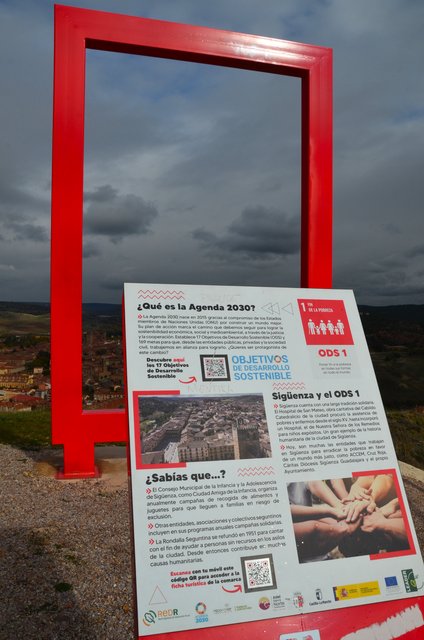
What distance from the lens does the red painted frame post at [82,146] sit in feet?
19.4

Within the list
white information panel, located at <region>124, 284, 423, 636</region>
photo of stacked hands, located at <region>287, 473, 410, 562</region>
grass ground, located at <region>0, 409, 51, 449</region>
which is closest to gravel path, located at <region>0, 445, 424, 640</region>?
white information panel, located at <region>124, 284, 423, 636</region>

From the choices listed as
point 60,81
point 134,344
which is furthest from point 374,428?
point 60,81

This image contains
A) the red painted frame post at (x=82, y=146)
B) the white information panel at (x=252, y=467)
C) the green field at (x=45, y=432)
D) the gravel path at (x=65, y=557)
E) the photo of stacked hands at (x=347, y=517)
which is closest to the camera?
the white information panel at (x=252, y=467)

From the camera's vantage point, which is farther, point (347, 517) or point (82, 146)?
point (82, 146)

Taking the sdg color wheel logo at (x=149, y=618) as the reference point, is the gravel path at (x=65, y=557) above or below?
above

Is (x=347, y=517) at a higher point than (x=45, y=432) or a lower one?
lower

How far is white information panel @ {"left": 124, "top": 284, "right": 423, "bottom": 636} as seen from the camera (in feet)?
7.69

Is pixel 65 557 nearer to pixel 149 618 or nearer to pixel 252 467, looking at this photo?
pixel 149 618

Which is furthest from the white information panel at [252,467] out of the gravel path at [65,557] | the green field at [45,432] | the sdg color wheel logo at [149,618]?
the green field at [45,432]

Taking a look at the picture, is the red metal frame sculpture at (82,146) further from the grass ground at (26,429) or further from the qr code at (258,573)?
the qr code at (258,573)

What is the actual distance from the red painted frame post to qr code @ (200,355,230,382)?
Result: 3586 millimetres

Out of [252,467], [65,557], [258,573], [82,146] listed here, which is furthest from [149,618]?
[82,146]

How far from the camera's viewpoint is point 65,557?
421 centimetres

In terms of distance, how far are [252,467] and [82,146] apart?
458 cm
